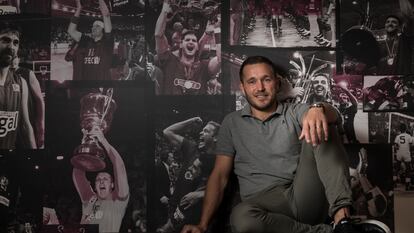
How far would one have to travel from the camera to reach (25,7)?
1991 millimetres

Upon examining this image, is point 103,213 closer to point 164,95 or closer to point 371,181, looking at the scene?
point 164,95

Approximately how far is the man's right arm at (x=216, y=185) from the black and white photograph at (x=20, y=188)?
2.70ft

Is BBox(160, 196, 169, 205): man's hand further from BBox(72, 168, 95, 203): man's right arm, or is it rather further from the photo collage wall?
BBox(72, 168, 95, 203): man's right arm

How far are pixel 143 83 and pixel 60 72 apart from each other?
410 mm

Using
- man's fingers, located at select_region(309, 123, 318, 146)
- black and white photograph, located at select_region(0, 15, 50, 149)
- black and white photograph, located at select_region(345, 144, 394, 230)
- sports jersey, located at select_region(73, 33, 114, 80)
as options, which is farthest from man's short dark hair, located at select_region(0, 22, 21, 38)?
black and white photograph, located at select_region(345, 144, 394, 230)

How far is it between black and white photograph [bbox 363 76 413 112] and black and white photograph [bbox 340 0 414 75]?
35mm

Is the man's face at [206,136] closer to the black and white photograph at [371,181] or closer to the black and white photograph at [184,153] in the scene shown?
the black and white photograph at [184,153]

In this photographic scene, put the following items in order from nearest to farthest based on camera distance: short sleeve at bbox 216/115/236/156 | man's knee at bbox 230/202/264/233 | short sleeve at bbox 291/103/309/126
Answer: man's knee at bbox 230/202/264/233, short sleeve at bbox 291/103/309/126, short sleeve at bbox 216/115/236/156

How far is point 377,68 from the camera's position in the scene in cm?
199

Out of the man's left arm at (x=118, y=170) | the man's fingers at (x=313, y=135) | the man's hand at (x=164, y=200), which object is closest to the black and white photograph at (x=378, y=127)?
the man's fingers at (x=313, y=135)

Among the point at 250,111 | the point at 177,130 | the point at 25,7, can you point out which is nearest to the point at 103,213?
the point at 177,130

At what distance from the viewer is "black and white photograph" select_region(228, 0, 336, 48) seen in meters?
2.00

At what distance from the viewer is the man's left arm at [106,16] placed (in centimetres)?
199

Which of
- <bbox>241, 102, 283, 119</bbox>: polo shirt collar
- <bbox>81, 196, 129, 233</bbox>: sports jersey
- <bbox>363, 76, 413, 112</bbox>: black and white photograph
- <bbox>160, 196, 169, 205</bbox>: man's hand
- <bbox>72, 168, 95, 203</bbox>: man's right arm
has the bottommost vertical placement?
<bbox>81, 196, 129, 233</bbox>: sports jersey
